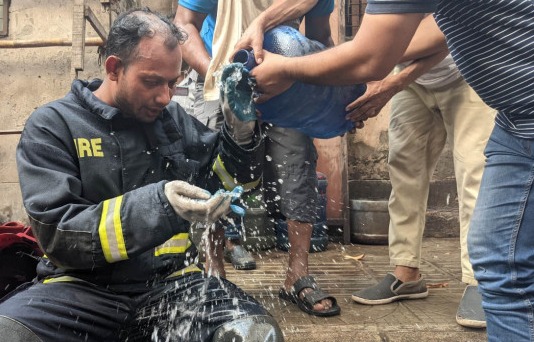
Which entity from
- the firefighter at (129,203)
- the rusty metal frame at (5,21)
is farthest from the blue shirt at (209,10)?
the rusty metal frame at (5,21)

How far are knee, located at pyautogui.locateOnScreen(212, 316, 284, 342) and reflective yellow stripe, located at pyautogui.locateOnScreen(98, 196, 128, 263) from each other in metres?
0.44

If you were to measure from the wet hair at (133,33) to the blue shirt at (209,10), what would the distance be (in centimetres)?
119

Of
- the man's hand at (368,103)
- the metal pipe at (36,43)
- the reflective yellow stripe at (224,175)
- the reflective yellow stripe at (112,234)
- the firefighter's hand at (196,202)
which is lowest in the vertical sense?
the reflective yellow stripe at (112,234)

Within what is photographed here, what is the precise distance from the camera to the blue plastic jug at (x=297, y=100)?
229cm

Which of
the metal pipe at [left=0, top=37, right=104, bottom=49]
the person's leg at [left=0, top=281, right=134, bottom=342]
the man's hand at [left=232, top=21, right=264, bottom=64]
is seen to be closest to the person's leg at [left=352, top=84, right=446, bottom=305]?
the man's hand at [left=232, top=21, right=264, bottom=64]

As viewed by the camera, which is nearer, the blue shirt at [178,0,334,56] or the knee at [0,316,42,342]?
the knee at [0,316,42,342]

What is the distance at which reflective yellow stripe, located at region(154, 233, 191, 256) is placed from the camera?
2257 millimetres

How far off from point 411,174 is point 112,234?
1930mm

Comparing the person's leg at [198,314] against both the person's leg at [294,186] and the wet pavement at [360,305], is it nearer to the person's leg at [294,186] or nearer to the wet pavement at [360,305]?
the wet pavement at [360,305]

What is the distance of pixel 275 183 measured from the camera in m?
3.18

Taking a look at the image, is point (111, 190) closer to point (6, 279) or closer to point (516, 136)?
point (6, 279)

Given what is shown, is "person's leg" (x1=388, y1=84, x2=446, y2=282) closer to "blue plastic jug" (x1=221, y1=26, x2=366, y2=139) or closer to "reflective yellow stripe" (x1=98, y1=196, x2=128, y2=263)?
"blue plastic jug" (x1=221, y1=26, x2=366, y2=139)

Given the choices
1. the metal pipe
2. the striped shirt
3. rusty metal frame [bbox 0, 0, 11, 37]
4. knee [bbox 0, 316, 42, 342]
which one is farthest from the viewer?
rusty metal frame [bbox 0, 0, 11, 37]

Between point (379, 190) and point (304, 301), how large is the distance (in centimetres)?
347
